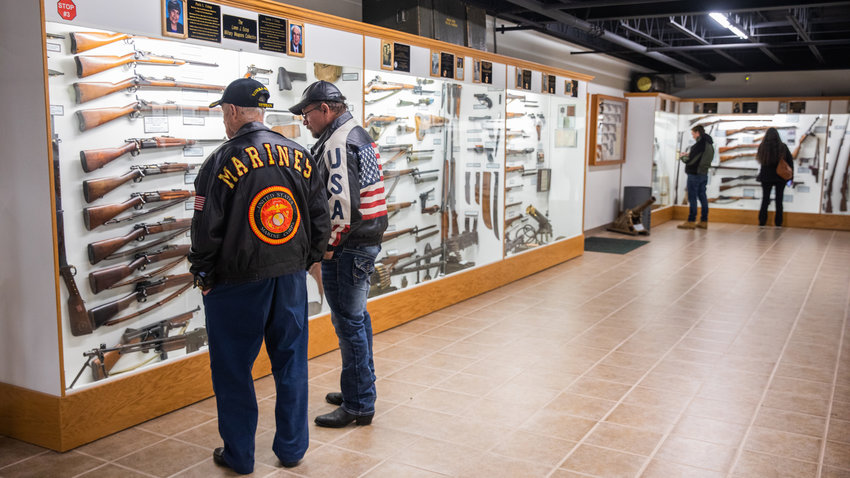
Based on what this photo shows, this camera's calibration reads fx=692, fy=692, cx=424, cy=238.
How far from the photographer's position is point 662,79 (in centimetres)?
1448

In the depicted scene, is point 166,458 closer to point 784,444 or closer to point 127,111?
point 127,111

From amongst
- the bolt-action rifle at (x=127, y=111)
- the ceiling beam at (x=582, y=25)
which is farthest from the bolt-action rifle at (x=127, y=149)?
the ceiling beam at (x=582, y=25)

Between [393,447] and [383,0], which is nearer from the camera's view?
[393,447]

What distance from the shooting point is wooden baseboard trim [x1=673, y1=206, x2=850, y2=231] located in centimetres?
1275

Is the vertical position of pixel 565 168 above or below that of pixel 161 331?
above

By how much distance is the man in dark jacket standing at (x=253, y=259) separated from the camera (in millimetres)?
2955

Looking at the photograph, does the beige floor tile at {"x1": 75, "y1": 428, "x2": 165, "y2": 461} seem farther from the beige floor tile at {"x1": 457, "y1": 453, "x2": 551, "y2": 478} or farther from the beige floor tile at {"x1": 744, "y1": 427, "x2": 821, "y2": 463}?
the beige floor tile at {"x1": 744, "y1": 427, "x2": 821, "y2": 463}

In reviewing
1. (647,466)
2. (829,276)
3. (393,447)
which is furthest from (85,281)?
(829,276)

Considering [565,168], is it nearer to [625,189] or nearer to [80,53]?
[625,189]

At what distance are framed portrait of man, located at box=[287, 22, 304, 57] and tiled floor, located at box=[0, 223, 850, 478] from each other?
2.15 m

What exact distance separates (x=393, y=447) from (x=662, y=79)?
505 inches

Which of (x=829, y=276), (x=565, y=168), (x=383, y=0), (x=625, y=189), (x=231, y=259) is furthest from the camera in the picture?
(x=625, y=189)

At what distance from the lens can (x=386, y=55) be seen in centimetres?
549

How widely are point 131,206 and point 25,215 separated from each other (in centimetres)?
52
